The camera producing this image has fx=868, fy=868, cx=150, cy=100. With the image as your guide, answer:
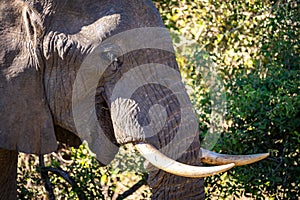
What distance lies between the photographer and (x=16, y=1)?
3.37m

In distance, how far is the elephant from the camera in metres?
3.21

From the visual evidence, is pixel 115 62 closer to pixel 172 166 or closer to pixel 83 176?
pixel 172 166

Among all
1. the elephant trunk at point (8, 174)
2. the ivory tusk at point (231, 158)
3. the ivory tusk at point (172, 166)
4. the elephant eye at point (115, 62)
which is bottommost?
the elephant trunk at point (8, 174)

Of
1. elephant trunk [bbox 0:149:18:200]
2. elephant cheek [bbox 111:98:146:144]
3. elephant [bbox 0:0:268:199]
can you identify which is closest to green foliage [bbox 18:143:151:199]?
elephant trunk [bbox 0:149:18:200]

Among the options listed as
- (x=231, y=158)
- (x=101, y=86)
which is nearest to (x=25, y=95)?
(x=101, y=86)

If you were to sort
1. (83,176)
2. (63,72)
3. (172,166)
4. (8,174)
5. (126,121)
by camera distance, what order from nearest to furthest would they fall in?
(172,166) → (126,121) → (63,72) → (8,174) → (83,176)

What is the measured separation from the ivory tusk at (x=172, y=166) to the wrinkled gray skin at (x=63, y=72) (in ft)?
0.15

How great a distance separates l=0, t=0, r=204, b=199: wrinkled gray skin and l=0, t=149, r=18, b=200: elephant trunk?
0.48 metres

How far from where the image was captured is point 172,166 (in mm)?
3119

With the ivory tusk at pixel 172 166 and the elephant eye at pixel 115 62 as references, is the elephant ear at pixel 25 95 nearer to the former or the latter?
the elephant eye at pixel 115 62

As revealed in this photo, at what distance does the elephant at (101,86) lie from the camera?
10.5 feet

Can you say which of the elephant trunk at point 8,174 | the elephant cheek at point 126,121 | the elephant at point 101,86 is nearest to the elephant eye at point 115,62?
the elephant at point 101,86

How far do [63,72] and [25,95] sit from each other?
0.18 meters

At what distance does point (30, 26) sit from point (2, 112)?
36 centimetres
